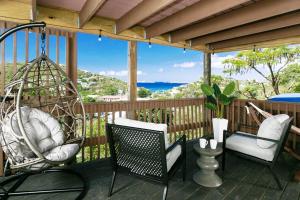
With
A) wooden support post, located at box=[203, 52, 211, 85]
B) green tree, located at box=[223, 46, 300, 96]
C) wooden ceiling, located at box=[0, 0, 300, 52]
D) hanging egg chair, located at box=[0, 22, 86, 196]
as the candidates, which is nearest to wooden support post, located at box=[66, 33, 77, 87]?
wooden ceiling, located at box=[0, 0, 300, 52]

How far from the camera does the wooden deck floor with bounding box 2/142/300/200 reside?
227 centimetres

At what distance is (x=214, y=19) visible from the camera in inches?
134

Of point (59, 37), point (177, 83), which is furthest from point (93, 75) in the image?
point (177, 83)

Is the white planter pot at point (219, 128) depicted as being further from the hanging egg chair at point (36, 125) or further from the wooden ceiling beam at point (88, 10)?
the wooden ceiling beam at point (88, 10)

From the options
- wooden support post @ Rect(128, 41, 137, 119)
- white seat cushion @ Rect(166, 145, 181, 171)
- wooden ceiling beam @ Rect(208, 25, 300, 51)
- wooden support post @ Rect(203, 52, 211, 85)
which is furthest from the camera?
wooden support post @ Rect(203, 52, 211, 85)

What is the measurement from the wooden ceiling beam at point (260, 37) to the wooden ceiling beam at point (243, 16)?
4.36 feet

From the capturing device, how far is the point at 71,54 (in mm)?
3219

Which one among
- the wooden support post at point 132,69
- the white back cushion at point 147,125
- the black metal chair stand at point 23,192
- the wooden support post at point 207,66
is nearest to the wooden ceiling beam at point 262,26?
the wooden support post at point 207,66

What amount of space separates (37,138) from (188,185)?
6.69 feet

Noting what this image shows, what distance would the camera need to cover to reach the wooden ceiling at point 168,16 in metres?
2.64

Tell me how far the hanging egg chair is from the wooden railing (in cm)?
46

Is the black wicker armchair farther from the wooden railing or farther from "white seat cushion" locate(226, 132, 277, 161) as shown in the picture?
the wooden railing

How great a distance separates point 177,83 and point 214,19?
9.23 meters

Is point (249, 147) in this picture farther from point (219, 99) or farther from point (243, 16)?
point (243, 16)
